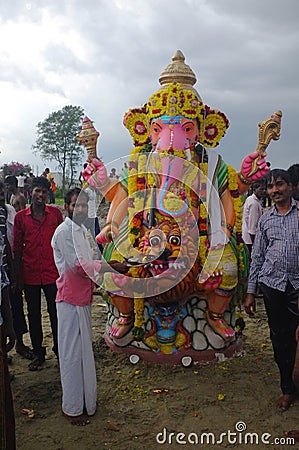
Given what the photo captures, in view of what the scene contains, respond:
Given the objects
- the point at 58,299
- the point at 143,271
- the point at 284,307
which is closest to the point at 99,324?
the point at 143,271

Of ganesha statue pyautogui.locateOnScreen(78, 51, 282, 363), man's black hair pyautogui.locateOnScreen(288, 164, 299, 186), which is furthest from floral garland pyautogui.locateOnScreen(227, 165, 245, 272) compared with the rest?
man's black hair pyautogui.locateOnScreen(288, 164, 299, 186)

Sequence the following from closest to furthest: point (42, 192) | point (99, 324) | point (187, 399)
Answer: point (187, 399) → point (42, 192) → point (99, 324)

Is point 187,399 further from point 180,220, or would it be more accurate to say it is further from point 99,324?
point 99,324

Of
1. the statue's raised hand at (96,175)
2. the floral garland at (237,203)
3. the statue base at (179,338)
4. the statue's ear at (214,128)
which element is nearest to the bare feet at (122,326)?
the statue base at (179,338)

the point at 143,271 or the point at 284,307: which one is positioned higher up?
the point at 143,271

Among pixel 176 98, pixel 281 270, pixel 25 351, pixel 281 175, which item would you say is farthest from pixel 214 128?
pixel 25 351

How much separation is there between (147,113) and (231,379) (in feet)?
8.00

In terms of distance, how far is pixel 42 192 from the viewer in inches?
160

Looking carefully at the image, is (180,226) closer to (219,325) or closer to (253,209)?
(219,325)

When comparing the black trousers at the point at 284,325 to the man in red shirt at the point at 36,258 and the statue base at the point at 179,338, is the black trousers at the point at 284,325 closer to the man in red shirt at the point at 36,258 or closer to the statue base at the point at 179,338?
the statue base at the point at 179,338

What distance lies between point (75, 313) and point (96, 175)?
1.61 m

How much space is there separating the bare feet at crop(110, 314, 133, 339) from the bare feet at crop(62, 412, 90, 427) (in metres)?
1.03

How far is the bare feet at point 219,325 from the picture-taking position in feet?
13.4

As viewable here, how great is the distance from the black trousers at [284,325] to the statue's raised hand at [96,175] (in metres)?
1.82
